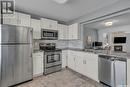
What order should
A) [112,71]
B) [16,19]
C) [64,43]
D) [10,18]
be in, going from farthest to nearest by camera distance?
[64,43]
[16,19]
[10,18]
[112,71]

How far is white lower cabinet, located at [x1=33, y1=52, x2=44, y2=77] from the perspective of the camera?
3.15 m

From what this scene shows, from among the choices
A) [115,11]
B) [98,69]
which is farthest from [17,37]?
[115,11]

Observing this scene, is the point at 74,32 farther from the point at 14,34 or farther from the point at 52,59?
the point at 14,34

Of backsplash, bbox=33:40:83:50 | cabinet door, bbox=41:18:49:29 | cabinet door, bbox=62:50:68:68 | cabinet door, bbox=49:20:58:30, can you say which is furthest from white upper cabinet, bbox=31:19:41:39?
cabinet door, bbox=62:50:68:68

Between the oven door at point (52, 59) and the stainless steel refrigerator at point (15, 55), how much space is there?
731 millimetres

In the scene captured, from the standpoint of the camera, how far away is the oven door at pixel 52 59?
3.50m

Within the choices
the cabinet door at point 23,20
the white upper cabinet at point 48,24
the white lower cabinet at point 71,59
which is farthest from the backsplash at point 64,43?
the cabinet door at point 23,20

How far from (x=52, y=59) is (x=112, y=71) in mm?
2277

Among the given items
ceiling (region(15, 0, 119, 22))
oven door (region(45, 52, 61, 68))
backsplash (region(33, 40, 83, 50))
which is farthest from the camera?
backsplash (region(33, 40, 83, 50))

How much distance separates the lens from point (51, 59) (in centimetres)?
364

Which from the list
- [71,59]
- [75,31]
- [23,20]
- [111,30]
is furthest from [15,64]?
[111,30]

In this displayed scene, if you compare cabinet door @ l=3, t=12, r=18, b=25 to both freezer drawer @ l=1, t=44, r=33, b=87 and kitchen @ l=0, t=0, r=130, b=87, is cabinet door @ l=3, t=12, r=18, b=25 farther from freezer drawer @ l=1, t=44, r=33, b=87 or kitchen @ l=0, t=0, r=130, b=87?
freezer drawer @ l=1, t=44, r=33, b=87

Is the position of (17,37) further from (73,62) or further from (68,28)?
(68,28)

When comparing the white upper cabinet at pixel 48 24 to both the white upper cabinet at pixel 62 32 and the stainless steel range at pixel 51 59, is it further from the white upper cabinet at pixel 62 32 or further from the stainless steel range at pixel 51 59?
the stainless steel range at pixel 51 59
